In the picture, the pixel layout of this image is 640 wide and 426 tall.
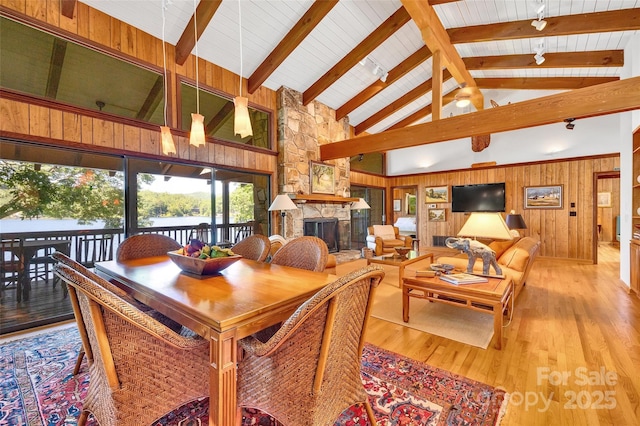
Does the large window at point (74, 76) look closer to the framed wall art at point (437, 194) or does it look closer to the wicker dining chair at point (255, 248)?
the wicker dining chair at point (255, 248)

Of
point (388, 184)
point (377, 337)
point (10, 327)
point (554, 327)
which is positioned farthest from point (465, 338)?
point (388, 184)

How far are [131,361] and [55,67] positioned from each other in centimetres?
364

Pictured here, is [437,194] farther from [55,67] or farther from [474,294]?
[55,67]

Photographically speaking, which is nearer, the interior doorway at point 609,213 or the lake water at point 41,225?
the lake water at point 41,225

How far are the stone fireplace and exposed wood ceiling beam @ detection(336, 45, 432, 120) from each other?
1.14 feet

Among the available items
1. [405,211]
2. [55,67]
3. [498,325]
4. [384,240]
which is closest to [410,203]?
[405,211]

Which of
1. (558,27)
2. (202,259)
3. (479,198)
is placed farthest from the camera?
(479,198)

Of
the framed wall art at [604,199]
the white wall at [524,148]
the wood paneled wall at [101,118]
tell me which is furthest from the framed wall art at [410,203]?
the wood paneled wall at [101,118]

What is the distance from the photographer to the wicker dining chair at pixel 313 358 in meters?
1.04

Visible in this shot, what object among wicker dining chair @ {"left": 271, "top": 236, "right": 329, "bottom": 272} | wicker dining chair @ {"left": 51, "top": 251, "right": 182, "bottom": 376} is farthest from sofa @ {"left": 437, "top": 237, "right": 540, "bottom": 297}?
wicker dining chair @ {"left": 51, "top": 251, "right": 182, "bottom": 376}

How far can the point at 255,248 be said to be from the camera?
258 cm

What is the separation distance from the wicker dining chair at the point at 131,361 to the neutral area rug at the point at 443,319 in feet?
7.15

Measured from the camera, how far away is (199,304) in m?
1.21

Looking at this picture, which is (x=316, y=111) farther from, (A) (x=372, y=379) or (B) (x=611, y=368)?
(B) (x=611, y=368)
